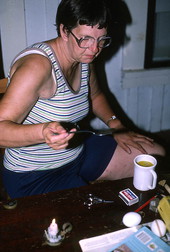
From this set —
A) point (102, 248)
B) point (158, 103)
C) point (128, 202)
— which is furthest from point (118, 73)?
point (102, 248)

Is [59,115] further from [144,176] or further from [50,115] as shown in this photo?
[144,176]

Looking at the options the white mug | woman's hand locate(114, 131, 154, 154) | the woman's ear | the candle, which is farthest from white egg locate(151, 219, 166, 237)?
the woman's ear

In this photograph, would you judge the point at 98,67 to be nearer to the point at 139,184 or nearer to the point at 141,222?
the point at 139,184

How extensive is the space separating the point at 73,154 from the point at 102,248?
0.66 m

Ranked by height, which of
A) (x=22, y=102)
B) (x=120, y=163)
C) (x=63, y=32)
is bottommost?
(x=120, y=163)

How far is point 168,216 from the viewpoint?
3.21 ft

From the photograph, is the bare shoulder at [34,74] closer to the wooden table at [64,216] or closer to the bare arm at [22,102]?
the bare arm at [22,102]

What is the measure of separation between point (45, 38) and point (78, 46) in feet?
3.33

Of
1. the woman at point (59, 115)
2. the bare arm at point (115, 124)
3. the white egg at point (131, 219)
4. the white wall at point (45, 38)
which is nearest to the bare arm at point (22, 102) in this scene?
the woman at point (59, 115)

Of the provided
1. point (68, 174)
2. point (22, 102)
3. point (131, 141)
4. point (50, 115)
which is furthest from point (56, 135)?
point (131, 141)

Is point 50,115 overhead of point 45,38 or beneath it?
beneath

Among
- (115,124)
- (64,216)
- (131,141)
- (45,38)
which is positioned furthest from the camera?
(45,38)

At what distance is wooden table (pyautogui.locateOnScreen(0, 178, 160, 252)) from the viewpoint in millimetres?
911

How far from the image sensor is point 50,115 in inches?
52.7
